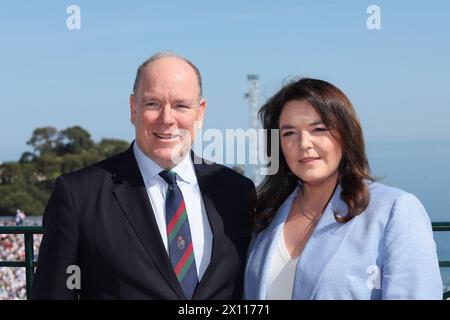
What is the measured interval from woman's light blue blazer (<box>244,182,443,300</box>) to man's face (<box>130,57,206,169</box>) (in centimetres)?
68

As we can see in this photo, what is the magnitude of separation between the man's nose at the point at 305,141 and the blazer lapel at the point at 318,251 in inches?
12.3

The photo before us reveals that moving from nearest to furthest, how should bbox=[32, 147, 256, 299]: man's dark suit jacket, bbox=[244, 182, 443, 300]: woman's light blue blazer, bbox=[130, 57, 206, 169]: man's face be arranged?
bbox=[244, 182, 443, 300]: woman's light blue blazer < bbox=[32, 147, 256, 299]: man's dark suit jacket < bbox=[130, 57, 206, 169]: man's face

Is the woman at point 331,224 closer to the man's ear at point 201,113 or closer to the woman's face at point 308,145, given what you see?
the woman's face at point 308,145

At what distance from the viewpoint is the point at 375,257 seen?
296 cm

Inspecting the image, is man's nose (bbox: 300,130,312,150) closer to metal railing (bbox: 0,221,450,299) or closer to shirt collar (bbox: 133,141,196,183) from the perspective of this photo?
shirt collar (bbox: 133,141,196,183)

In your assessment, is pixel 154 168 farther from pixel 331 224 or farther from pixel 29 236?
pixel 29 236

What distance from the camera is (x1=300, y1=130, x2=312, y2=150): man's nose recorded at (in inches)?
122

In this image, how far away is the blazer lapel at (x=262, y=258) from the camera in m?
3.10

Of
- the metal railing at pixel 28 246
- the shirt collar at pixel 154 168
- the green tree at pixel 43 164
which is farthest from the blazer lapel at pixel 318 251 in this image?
the green tree at pixel 43 164

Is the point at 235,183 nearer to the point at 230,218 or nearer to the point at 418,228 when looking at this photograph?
the point at 230,218

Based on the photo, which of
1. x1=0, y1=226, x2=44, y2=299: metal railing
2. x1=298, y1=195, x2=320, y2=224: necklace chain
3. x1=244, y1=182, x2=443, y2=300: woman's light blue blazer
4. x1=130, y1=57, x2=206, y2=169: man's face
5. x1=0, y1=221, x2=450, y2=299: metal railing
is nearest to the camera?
x1=244, y1=182, x2=443, y2=300: woman's light blue blazer

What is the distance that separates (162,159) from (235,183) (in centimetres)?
45

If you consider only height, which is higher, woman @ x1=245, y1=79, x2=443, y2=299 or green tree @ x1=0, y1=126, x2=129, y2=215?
woman @ x1=245, y1=79, x2=443, y2=299

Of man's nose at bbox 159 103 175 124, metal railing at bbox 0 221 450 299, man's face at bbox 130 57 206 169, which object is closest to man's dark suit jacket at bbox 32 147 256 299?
man's face at bbox 130 57 206 169
